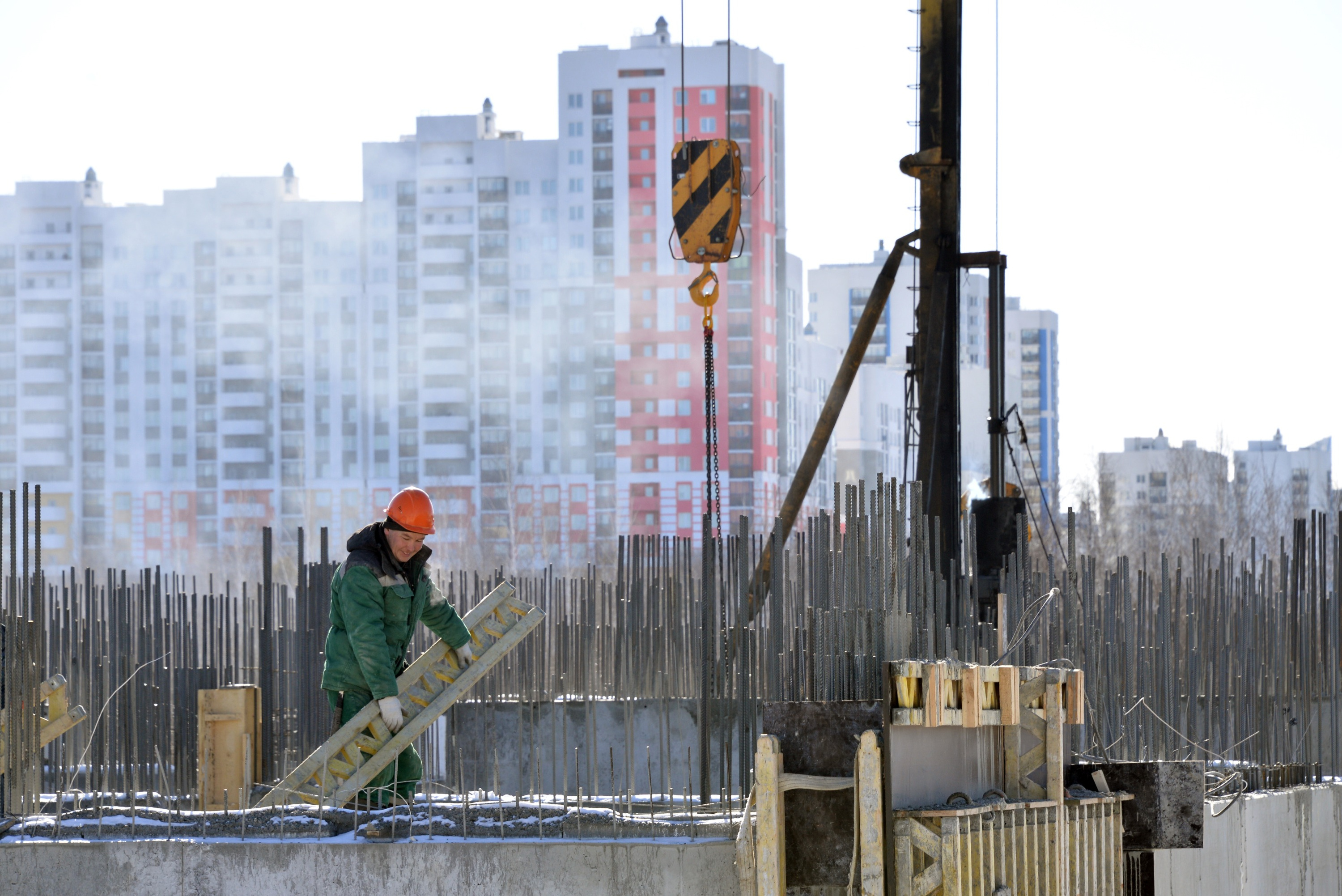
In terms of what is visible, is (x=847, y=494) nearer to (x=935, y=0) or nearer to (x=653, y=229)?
(x=935, y=0)

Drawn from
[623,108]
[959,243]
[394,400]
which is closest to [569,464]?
[394,400]

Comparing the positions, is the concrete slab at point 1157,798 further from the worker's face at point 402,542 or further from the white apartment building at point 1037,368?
the white apartment building at point 1037,368

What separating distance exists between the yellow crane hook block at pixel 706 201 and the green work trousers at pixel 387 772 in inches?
139

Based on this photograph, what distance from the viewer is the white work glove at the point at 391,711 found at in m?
6.20

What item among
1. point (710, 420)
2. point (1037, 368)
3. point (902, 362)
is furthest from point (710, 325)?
point (1037, 368)

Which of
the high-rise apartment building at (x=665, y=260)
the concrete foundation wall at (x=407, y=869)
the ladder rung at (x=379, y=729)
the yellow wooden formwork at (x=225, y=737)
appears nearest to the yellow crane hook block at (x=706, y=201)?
the yellow wooden formwork at (x=225, y=737)

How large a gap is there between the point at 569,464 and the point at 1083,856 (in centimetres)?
6423

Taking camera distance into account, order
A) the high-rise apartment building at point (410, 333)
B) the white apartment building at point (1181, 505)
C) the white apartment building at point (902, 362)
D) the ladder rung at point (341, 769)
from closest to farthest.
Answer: the ladder rung at point (341, 769) < the white apartment building at point (1181, 505) < the high-rise apartment building at point (410, 333) < the white apartment building at point (902, 362)

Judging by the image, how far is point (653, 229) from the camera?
74.2 m

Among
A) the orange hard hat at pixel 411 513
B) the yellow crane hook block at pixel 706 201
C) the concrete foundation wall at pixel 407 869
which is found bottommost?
the concrete foundation wall at pixel 407 869

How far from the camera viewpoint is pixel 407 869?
5.46 m

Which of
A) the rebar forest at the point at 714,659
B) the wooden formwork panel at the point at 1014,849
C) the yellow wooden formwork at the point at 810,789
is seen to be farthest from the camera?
the rebar forest at the point at 714,659

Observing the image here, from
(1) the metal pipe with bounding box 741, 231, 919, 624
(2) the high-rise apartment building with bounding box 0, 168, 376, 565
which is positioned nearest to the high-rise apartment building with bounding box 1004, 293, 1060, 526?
(2) the high-rise apartment building with bounding box 0, 168, 376, 565

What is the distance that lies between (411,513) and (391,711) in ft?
2.70
